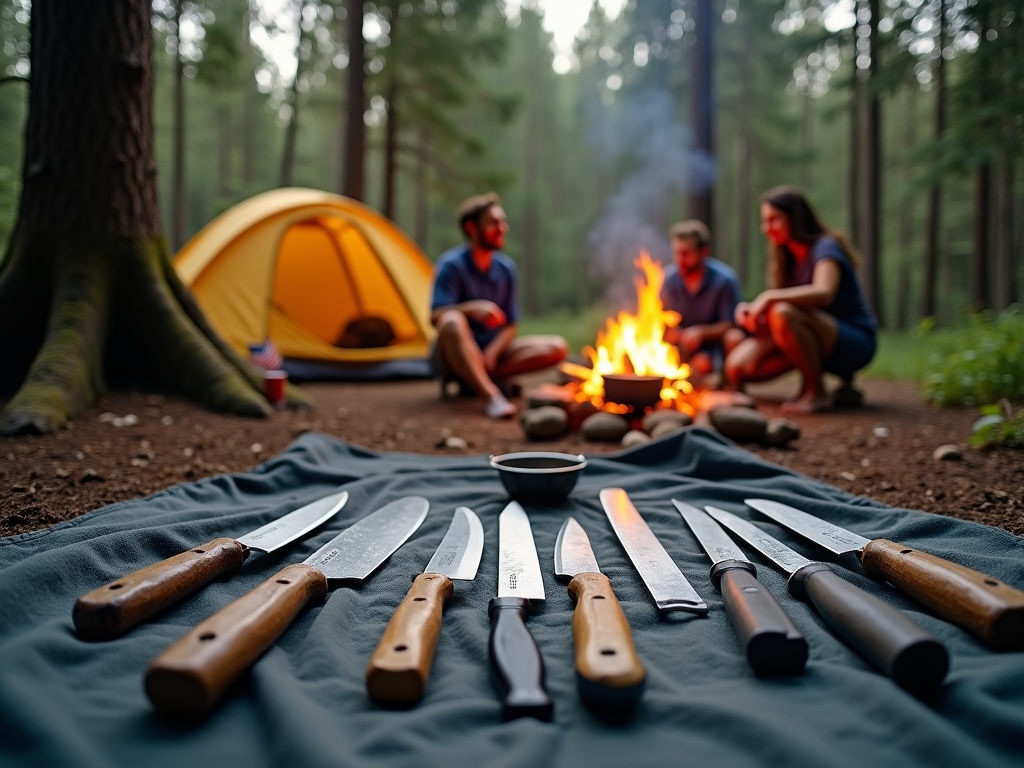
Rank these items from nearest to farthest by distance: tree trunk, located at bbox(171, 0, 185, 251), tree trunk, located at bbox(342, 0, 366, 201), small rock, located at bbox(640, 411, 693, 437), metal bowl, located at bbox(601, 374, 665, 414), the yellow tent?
small rock, located at bbox(640, 411, 693, 437) < metal bowl, located at bbox(601, 374, 665, 414) < the yellow tent < tree trunk, located at bbox(342, 0, 366, 201) < tree trunk, located at bbox(171, 0, 185, 251)

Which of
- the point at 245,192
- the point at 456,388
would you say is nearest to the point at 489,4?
the point at 456,388

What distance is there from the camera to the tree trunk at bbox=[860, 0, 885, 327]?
11.9 meters

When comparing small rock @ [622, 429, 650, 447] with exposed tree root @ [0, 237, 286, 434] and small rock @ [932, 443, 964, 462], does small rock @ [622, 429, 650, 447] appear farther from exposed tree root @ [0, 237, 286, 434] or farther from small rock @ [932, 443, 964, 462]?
exposed tree root @ [0, 237, 286, 434]

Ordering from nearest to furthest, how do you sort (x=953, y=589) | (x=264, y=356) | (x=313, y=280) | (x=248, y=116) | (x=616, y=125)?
(x=953, y=589) < (x=264, y=356) < (x=313, y=280) < (x=248, y=116) < (x=616, y=125)

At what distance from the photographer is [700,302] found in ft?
18.2

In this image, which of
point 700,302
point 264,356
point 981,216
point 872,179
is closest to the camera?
point 700,302

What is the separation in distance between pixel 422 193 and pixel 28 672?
70.4 feet

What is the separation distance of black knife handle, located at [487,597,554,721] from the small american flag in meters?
5.13

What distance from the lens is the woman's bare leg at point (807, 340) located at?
14.8ft

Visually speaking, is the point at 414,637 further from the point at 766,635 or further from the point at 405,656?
the point at 766,635

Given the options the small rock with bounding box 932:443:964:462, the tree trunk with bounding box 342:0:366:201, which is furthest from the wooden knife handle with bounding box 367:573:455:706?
the tree trunk with bounding box 342:0:366:201

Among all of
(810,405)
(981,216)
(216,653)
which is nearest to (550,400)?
(810,405)

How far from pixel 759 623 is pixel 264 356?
18.3ft

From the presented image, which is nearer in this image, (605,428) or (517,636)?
(517,636)
